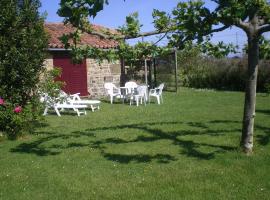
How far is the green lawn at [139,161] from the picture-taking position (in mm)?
5953

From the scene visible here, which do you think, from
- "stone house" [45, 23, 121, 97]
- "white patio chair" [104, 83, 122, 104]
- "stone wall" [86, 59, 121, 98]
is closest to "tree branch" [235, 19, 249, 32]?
"white patio chair" [104, 83, 122, 104]

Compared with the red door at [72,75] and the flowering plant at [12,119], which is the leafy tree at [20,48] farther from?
the red door at [72,75]

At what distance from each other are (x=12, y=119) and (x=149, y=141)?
3.32 meters

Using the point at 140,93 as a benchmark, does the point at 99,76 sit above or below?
above

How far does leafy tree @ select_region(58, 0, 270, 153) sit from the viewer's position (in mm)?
6451

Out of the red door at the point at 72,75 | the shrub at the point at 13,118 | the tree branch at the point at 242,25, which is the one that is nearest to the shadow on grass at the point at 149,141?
the shrub at the point at 13,118

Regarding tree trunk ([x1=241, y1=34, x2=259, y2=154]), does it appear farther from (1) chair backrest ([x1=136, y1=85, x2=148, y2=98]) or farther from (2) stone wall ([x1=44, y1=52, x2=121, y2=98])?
(2) stone wall ([x1=44, y1=52, x2=121, y2=98])

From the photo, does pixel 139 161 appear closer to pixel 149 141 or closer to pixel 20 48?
pixel 149 141

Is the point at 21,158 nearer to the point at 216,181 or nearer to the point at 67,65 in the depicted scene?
the point at 216,181

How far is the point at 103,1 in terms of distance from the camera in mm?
6828

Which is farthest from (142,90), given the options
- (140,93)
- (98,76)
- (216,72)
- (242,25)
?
(242,25)

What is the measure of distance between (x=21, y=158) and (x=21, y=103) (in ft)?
8.98

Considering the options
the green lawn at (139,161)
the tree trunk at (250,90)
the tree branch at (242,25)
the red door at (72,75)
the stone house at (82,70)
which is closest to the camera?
the green lawn at (139,161)

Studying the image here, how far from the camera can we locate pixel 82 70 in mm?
20156
